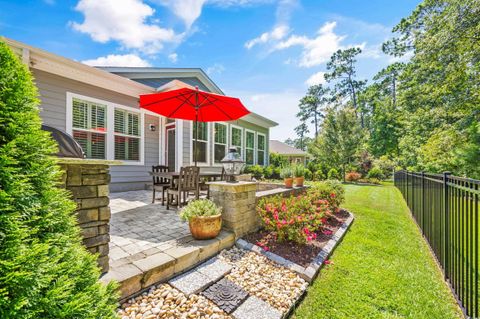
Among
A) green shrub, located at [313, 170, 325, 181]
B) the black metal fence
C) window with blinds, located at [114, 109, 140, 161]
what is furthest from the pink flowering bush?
green shrub, located at [313, 170, 325, 181]

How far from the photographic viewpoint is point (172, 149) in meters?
7.79

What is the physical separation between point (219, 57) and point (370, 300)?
10.2 meters

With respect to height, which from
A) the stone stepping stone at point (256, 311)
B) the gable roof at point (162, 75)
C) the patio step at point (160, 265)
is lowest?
the stone stepping stone at point (256, 311)

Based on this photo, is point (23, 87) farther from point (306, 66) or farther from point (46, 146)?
point (306, 66)

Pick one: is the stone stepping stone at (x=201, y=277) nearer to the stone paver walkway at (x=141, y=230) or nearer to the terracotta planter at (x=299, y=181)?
the stone paver walkway at (x=141, y=230)

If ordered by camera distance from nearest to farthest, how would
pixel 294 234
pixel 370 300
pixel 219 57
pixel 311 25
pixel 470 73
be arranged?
pixel 370 300 < pixel 294 234 < pixel 311 25 < pixel 470 73 < pixel 219 57

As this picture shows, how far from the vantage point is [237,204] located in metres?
3.44

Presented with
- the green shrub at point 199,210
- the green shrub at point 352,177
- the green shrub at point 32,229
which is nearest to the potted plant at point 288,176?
the green shrub at point 199,210

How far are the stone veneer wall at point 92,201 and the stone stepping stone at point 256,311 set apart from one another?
1.39 meters

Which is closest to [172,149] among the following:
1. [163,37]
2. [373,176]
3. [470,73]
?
[163,37]

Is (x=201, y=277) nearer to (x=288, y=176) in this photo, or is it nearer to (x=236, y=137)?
(x=288, y=176)

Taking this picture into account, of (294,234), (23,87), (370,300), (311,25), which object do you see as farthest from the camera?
(311,25)

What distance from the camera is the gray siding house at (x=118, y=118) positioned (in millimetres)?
5387

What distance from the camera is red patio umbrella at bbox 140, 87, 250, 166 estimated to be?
166 inches
